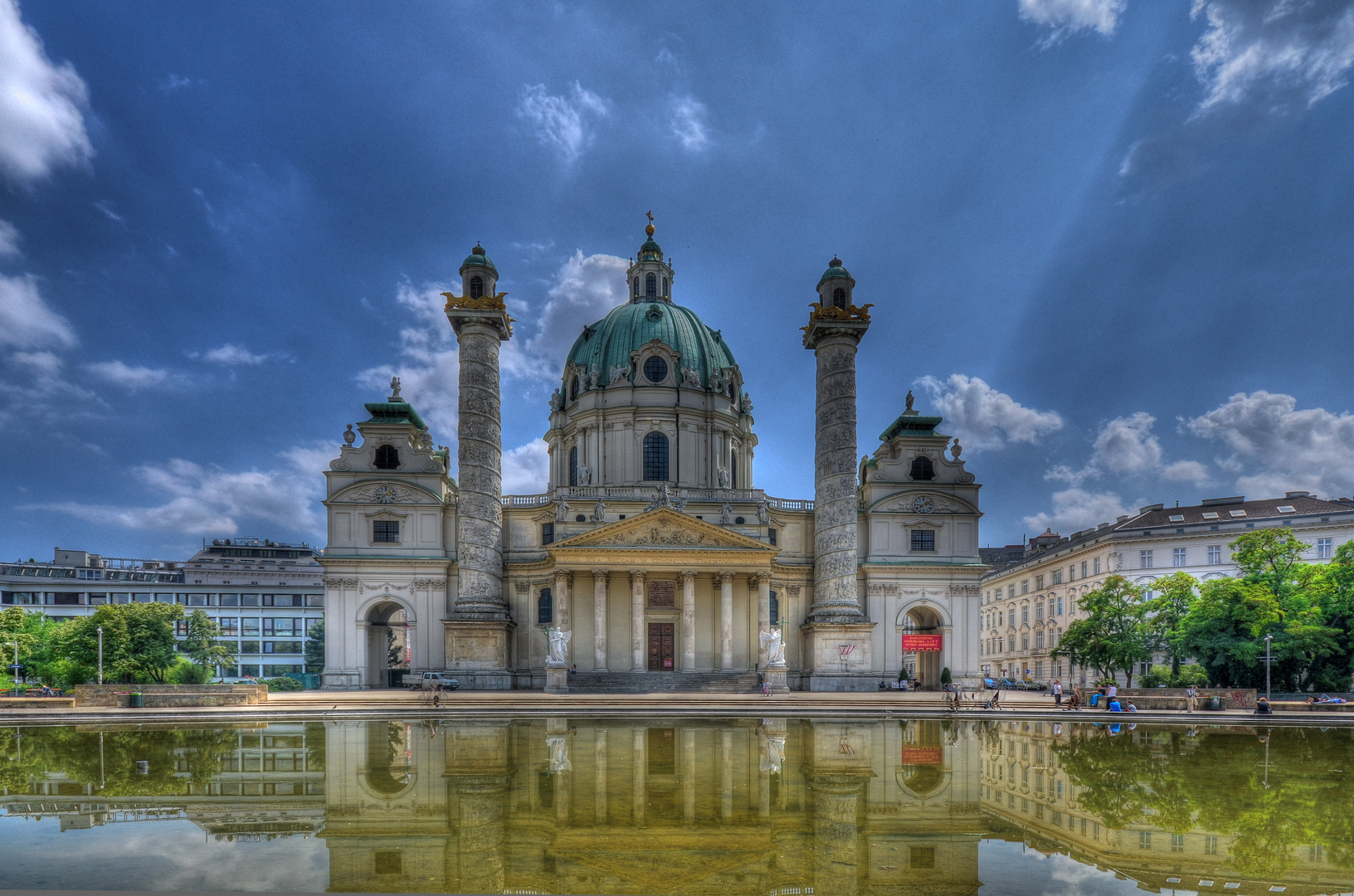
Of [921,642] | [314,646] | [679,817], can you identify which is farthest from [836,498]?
[314,646]

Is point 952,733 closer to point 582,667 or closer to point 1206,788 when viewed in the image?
point 1206,788

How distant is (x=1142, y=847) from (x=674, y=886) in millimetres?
6419

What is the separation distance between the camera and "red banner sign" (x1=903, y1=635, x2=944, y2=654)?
1950 inches

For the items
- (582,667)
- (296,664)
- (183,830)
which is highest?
(183,830)

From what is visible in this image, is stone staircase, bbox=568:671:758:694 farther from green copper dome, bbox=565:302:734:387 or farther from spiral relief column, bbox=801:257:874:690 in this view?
green copper dome, bbox=565:302:734:387

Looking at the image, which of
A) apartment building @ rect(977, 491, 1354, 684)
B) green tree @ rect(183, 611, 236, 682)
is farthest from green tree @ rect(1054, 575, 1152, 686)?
green tree @ rect(183, 611, 236, 682)

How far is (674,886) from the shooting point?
325 inches

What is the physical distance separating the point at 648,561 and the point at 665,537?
1.71 m

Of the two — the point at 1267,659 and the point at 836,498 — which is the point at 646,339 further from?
the point at 1267,659

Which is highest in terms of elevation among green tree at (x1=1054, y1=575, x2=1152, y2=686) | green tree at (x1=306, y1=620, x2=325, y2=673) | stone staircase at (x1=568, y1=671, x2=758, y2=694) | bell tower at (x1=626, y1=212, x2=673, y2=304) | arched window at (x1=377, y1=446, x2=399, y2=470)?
bell tower at (x1=626, y1=212, x2=673, y2=304)

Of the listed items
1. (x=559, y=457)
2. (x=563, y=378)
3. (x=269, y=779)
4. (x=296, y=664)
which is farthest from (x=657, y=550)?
(x=296, y=664)

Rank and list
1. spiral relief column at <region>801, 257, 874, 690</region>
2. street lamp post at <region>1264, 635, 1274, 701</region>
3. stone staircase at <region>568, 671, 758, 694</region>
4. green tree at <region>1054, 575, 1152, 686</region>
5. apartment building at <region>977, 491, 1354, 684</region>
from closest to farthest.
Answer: street lamp post at <region>1264, 635, 1274, 701</region>
stone staircase at <region>568, 671, 758, 694</region>
green tree at <region>1054, 575, 1152, 686</region>
spiral relief column at <region>801, 257, 874, 690</region>
apartment building at <region>977, 491, 1354, 684</region>

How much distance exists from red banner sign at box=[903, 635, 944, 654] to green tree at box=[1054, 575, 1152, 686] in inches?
298

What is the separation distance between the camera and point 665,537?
45281mm
